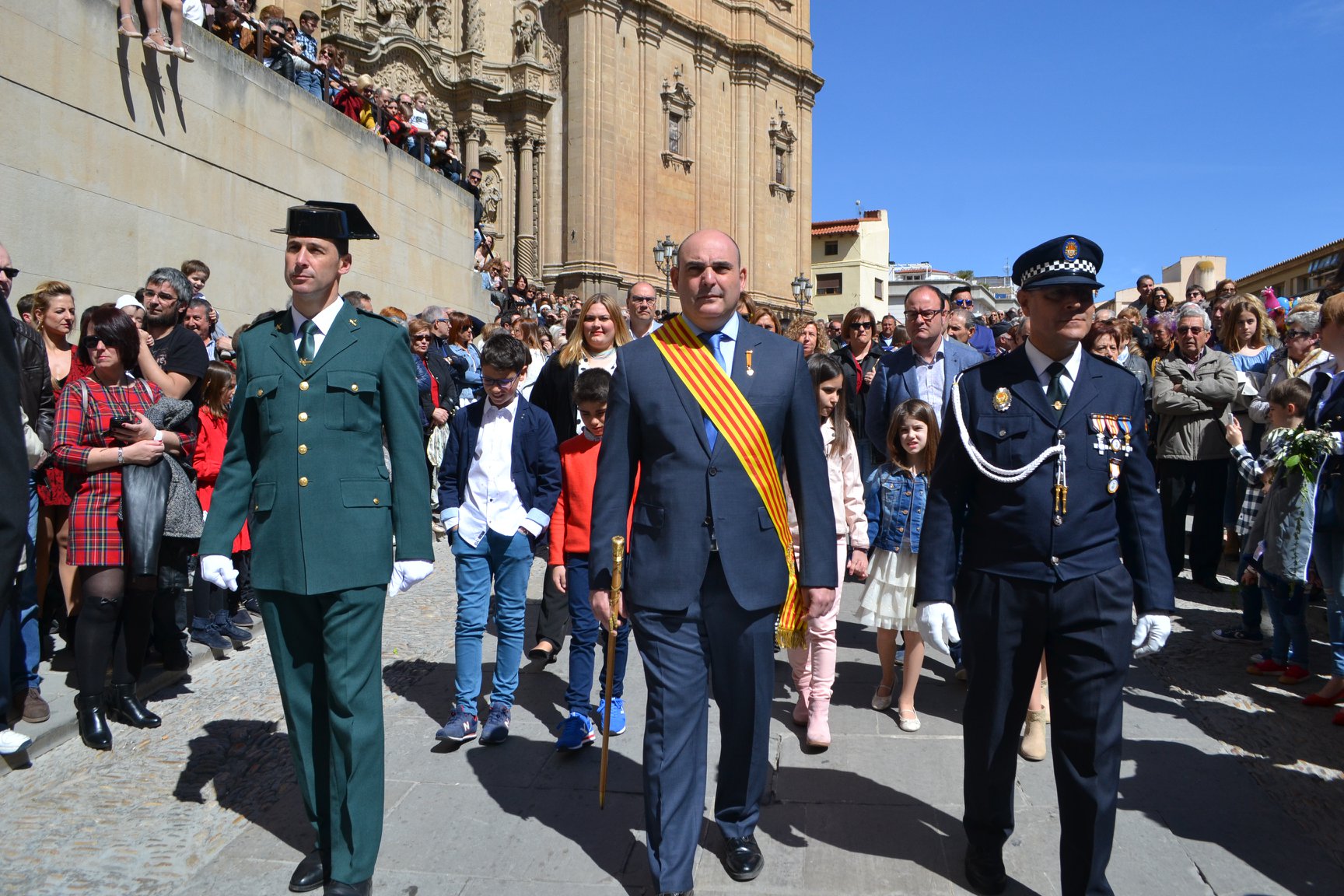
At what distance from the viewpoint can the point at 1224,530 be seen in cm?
884

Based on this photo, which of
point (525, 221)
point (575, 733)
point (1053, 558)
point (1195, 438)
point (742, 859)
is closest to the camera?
point (1053, 558)

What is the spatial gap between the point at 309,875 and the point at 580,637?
181 centimetres

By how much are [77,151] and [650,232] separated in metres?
28.5

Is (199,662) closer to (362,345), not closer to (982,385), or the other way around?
(362,345)

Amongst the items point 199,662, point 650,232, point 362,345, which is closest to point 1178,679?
point 362,345

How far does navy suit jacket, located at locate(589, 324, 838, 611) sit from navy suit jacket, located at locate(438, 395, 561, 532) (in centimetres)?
166

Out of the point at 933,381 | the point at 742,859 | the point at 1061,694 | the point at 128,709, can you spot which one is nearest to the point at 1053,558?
the point at 1061,694

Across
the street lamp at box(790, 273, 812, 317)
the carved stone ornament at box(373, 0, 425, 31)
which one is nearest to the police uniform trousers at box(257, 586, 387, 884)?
the carved stone ornament at box(373, 0, 425, 31)

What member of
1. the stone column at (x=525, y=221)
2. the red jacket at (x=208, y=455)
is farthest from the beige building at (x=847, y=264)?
the red jacket at (x=208, y=455)

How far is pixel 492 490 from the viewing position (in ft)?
17.3

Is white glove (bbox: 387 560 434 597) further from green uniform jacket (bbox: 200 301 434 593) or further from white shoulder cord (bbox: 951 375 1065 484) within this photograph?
white shoulder cord (bbox: 951 375 1065 484)

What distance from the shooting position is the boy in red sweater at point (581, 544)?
511 centimetres

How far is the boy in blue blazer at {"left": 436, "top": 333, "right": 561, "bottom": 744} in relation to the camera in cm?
521

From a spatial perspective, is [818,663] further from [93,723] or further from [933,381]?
[93,723]
